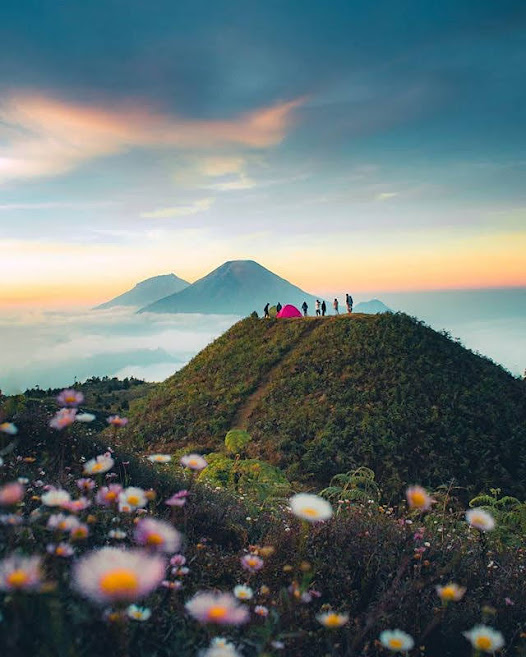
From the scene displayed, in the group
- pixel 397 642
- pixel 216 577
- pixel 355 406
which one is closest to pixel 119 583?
pixel 397 642

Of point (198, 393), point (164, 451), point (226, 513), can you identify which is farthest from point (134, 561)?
point (198, 393)

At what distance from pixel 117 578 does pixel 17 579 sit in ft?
1.17

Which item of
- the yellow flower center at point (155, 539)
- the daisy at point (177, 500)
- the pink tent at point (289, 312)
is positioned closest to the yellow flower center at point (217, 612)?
the yellow flower center at point (155, 539)

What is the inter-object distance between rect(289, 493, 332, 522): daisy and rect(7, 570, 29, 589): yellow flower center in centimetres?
116

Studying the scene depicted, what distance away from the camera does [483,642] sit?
6.68ft

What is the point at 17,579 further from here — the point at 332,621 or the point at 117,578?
the point at 332,621

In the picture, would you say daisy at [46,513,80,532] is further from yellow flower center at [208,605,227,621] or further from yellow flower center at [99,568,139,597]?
yellow flower center at [208,605,227,621]

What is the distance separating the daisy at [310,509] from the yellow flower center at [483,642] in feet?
2.47

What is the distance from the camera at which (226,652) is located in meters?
1.92

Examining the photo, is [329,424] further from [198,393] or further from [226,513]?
[226,513]

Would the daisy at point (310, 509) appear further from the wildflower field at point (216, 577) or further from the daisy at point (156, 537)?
the daisy at point (156, 537)

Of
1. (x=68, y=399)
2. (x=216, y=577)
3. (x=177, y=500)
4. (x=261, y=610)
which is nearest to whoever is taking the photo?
(x=261, y=610)

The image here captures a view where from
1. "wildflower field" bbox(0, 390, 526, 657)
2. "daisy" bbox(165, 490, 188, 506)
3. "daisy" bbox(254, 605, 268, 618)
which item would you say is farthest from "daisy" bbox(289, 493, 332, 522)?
"daisy" bbox(165, 490, 188, 506)

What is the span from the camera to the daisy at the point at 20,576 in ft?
5.96
